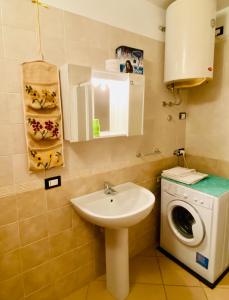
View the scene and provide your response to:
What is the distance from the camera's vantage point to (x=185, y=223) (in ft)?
6.23

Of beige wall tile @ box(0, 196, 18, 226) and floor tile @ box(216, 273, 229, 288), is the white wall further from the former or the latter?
floor tile @ box(216, 273, 229, 288)

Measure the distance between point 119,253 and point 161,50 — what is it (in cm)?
187

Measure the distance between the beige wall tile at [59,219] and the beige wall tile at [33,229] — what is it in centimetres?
4

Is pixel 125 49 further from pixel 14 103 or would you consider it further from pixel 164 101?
pixel 14 103

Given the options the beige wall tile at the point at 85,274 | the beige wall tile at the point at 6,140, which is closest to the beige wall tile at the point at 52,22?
the beige wall tile at the point at 6,140

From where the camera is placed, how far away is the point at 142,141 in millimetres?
1864

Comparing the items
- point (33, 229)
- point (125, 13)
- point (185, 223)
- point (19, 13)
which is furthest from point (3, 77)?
point (185, 223)

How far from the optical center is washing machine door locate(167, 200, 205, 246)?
161cm

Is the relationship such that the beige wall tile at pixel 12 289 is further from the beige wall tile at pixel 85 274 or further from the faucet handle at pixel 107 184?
the faucet handle at pixel 107 184

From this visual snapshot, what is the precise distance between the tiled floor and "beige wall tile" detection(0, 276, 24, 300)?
17.2 inches

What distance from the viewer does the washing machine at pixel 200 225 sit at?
1.55 metres

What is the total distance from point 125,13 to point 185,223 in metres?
1.98

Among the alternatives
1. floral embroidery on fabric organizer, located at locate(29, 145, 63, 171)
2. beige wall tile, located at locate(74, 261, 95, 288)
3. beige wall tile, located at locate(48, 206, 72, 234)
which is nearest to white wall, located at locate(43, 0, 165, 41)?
floral embroidery on fabric organizer, located at locate(29, 145, 63, 171)

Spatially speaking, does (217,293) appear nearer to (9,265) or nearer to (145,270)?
(145,270)
